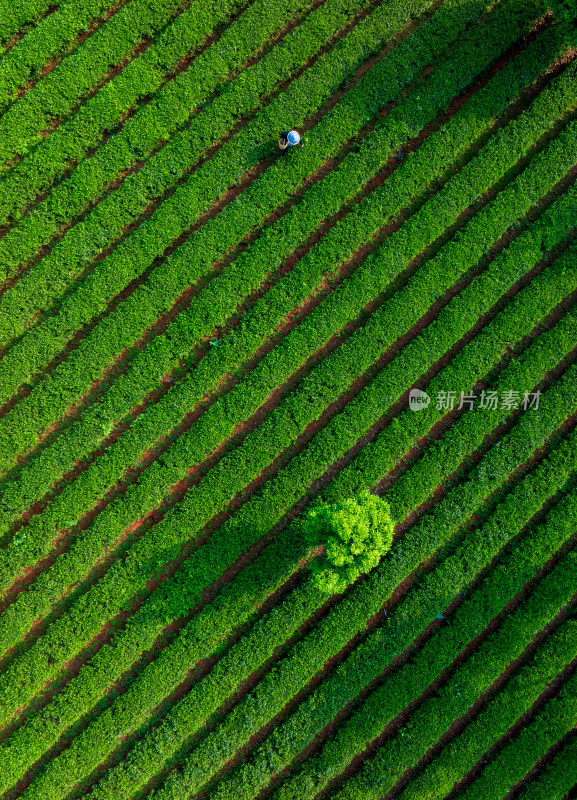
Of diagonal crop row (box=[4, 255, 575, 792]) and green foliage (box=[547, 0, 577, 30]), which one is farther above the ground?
green foliage (box=[547, 0, 577, 30])

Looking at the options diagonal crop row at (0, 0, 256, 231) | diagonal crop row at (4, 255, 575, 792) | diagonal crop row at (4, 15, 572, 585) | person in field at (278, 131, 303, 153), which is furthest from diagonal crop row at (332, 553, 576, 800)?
diagonal crop row at (0, 0, 256, 231)

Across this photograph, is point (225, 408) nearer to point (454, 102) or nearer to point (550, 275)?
point (550, 275)

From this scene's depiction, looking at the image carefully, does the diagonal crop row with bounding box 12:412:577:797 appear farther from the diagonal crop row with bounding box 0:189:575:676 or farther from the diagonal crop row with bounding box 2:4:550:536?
the diagonal crop row with bounding box 2:4:550:536

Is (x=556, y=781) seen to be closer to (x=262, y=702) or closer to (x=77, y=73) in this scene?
(x=262, y=702)

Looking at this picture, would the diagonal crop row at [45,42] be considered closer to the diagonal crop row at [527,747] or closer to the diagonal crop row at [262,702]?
the diagonal crop row at [262,702]

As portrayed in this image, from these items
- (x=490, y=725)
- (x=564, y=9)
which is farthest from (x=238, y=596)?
(x=564, y=9)

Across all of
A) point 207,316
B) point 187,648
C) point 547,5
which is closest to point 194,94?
point 207,316
